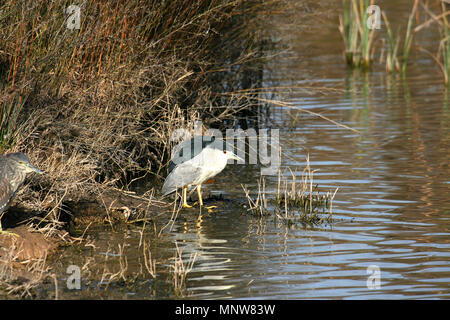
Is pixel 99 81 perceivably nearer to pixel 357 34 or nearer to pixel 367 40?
pixel 367 40

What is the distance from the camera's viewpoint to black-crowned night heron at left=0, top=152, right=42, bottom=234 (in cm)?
658

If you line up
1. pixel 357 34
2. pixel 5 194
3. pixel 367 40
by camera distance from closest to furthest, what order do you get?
pixel 5 194 < pixel 367 40 < pixel 357 34

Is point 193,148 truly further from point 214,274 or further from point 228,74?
point 228,74

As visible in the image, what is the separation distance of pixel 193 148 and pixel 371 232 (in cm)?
222

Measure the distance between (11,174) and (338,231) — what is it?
312 cm

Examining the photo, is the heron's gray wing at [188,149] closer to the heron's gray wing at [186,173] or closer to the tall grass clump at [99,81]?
the heron's gray wing at [186,173]

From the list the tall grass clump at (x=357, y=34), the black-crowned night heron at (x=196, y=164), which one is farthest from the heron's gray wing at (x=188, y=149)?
the tall grass clump at (x=357, y=34)

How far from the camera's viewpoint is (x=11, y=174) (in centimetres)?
661

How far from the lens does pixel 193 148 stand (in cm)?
881

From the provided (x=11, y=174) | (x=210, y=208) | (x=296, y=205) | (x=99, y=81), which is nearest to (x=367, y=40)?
(x=296, y=205)

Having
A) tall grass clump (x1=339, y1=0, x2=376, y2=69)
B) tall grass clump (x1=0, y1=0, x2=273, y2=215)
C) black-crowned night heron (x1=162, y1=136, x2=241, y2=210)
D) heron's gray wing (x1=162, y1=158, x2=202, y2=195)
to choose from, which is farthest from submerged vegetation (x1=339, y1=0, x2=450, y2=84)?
heron's gray wing (x1=162, y1=158, x2=202, y2=195)

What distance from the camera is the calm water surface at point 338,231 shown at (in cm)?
628

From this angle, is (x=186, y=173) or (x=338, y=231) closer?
(x=338, y=231)
